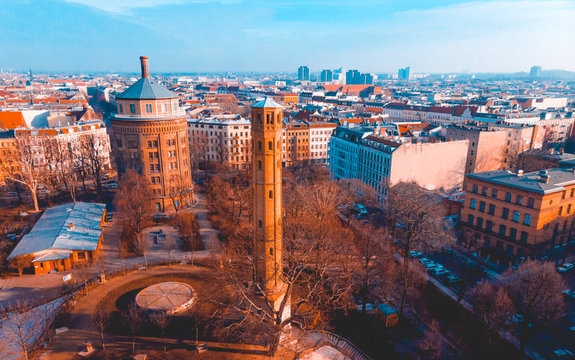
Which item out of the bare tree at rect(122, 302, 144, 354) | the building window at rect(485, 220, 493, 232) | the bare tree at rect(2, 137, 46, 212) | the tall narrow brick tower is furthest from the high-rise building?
the building window at rect(485, 220, 493, 232)

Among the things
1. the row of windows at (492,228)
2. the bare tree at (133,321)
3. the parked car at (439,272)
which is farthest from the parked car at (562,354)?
the bare tree at (133,321)

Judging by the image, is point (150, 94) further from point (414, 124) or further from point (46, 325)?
point (414, 124)

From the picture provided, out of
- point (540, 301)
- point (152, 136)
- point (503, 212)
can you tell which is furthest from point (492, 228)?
point (152, 136)

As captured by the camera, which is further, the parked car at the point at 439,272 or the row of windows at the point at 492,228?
the row of windows at the point at 492,228

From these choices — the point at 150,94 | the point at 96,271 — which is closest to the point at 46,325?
the point at 96,271

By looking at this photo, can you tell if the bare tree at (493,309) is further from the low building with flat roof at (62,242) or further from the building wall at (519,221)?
the low building with flat roof at (62,242)

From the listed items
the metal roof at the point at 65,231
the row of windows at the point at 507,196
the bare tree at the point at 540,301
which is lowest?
the metal roof at the point at 65,231

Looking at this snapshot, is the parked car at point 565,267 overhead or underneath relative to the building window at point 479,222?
underneath
